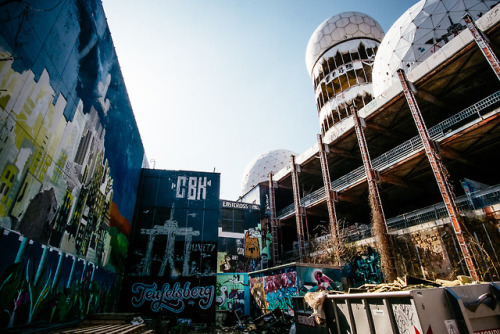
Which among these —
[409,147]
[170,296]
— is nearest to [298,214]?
[409,147]

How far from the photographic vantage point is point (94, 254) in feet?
38.2

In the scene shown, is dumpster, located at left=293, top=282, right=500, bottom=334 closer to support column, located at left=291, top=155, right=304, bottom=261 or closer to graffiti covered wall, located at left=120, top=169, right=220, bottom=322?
graffiti covered wall, located at left=120, top=169, right=220, bottom=322

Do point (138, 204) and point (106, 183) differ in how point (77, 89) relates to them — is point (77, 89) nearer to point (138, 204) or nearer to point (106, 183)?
point (106, 183)

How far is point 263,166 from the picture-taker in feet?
121

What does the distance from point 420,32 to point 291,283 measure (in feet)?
68.0

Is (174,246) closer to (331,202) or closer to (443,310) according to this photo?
(331,202)

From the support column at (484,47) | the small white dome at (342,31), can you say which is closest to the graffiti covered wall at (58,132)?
the support column at (484,47)

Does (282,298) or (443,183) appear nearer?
(443,183)

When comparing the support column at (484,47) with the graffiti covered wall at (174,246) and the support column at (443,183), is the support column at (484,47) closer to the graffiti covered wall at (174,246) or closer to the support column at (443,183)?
the support column at (443,183)

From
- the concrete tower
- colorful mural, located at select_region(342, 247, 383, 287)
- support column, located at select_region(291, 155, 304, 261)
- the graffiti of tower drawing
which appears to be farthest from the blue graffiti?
the concrete tower

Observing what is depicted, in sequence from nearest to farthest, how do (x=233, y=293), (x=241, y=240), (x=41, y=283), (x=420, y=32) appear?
(x=41, y=283), (x=420, y=32), (x=233, y=293), (x=241, y=240)

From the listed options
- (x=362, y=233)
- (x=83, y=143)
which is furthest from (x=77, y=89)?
(x=362, y=233)

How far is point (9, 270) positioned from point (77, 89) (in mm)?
6229

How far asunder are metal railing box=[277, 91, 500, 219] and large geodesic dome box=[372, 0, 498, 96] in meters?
5.37
